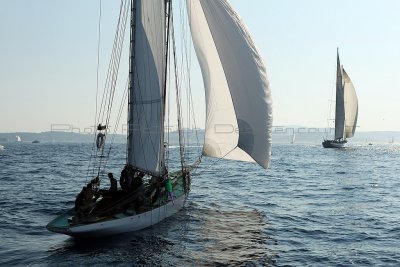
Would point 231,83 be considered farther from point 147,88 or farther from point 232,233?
point 232,233

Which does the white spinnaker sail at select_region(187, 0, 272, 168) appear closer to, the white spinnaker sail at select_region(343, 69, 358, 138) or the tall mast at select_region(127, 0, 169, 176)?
the tall mast at select_region(127, 0, 169, 176)

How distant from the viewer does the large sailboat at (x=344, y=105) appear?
99431mm

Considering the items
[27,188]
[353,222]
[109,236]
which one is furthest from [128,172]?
[27,188]

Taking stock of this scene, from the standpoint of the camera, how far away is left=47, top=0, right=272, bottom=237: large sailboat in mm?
18047

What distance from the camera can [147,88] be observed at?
19.2m

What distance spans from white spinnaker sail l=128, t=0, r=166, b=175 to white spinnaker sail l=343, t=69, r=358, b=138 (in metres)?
88.9

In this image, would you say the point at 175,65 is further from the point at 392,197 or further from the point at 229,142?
the point at 392,197

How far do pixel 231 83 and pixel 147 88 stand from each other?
3858mm

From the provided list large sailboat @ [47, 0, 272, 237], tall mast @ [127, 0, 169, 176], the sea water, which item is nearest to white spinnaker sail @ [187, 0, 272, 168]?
large sailboat @ [47, 0, 272, 237]

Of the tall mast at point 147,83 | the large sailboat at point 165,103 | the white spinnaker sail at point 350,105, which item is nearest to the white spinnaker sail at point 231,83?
the large sailboat at point 165,103

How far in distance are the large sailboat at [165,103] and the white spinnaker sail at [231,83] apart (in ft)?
0.14

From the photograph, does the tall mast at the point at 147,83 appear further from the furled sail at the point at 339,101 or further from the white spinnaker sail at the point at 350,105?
the white spinnaker sail at the point at 350,105

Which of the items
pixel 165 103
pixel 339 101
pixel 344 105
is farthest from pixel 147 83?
pixel 344 105

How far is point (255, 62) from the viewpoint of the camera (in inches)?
710
